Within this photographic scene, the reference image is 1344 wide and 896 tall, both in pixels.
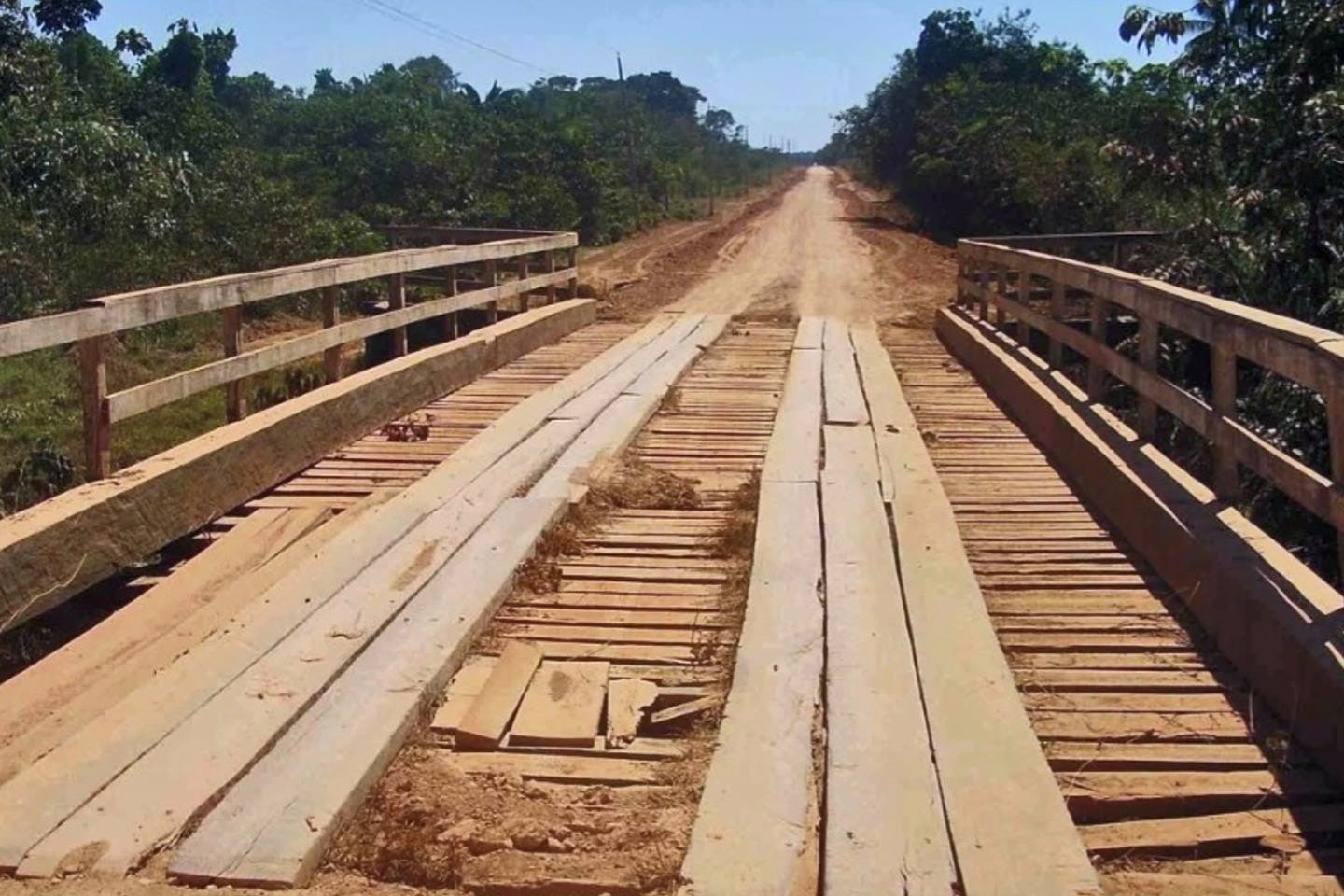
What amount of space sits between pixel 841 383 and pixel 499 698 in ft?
21.6

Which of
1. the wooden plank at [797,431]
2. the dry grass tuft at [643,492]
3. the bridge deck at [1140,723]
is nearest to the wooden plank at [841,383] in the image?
the wooden plank at [797,431]

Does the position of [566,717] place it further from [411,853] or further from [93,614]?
[93,614]

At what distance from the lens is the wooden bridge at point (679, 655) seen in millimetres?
3158

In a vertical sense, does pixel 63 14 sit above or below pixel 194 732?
above

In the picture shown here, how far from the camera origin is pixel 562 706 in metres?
3.97

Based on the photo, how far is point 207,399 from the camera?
1239 centimetres

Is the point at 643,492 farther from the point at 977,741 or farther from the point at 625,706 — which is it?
the point at 977,741

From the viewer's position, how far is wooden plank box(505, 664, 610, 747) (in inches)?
148

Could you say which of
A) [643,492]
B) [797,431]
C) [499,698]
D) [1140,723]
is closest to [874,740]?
[1140,723]

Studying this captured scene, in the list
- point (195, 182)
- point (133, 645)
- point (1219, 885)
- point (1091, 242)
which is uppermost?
point (195, 182)

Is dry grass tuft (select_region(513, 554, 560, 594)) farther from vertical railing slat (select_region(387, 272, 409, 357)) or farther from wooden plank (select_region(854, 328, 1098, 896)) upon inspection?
vertical railing slat (select_region(387, 272, 409, 357))

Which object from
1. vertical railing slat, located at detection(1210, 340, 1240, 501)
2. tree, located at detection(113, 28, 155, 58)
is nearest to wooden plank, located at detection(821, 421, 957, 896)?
vertical railing slat, located at detection(1210, 340, 1240, 501)

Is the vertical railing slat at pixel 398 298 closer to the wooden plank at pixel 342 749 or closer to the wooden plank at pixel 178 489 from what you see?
the wooden plank at pixel 178 489

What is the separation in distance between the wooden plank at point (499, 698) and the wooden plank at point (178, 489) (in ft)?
4.02
